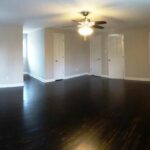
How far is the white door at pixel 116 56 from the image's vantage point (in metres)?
9.70

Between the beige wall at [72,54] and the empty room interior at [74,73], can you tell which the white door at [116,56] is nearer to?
the empty room interior at [74,73]

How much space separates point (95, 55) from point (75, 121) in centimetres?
725

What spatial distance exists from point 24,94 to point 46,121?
2757 millimetres

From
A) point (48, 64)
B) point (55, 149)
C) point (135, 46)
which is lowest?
point (55, 149)

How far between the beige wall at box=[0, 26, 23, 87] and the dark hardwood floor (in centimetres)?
143

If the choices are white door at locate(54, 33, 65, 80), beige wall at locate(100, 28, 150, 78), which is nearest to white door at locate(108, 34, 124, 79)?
beige wall at locate(100, 28, 150, 78)

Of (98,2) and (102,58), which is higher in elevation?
(98,2)

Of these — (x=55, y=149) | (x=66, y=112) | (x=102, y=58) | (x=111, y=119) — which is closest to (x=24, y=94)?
(x=66, y=112)

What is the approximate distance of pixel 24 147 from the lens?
2.86 meters

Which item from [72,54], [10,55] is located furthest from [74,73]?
[10,55]

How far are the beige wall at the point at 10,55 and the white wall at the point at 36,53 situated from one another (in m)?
1.21

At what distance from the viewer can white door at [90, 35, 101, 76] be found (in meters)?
10.6

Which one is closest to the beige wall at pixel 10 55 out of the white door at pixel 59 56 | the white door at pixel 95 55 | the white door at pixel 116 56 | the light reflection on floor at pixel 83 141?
the white door at pixel 59 56

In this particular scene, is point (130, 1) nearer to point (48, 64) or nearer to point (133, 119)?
point (133, 119)
